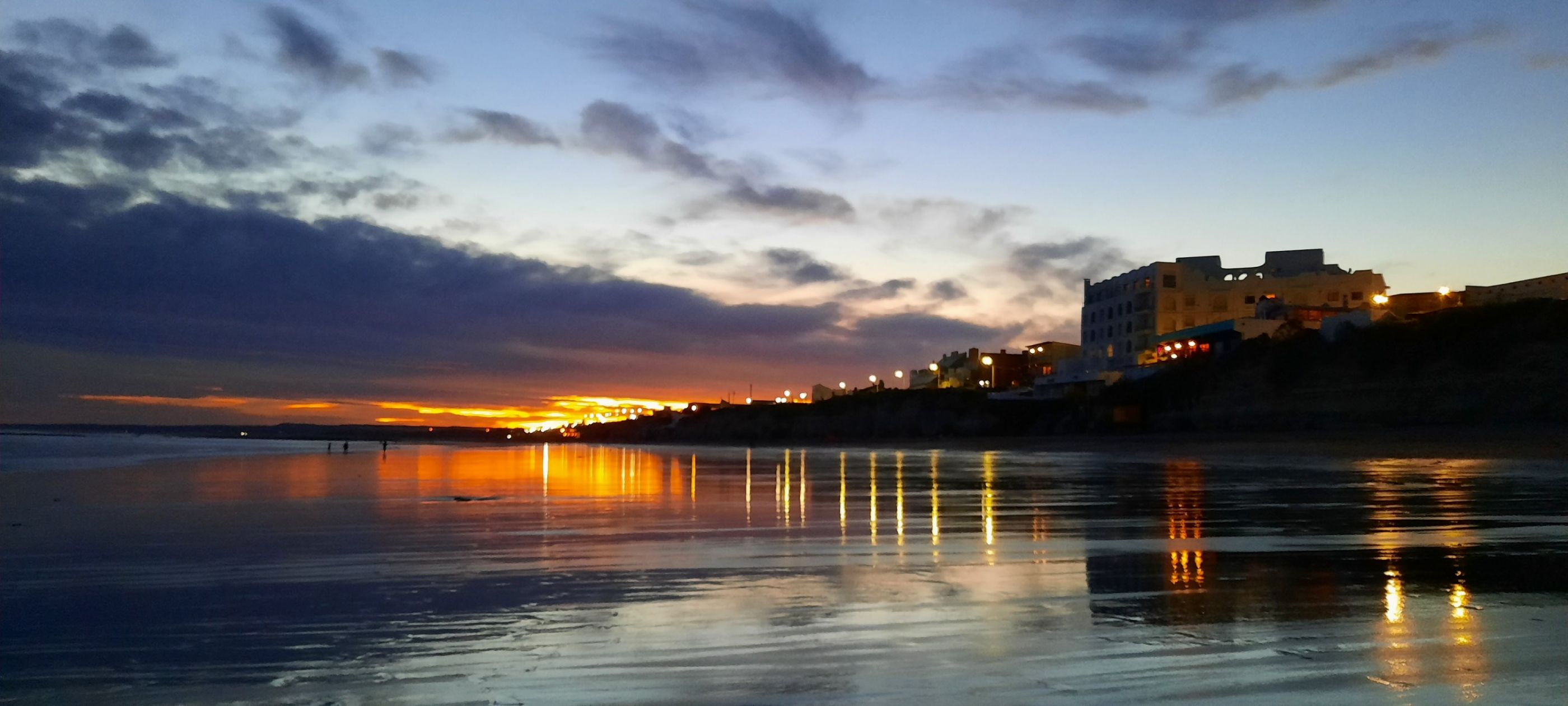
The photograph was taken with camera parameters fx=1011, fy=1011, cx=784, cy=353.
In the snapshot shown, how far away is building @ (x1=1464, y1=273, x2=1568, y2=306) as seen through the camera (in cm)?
6038

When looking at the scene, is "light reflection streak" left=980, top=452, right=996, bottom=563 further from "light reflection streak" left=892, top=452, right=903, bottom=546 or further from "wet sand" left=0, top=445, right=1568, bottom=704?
"light reflection streak" left=892, top=452, right=903, bottom=546

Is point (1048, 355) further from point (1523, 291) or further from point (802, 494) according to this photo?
point (802, 494)

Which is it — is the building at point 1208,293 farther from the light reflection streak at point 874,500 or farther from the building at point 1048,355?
→ the light reflection streak at point 874,500

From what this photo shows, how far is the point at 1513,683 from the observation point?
5.82 metres

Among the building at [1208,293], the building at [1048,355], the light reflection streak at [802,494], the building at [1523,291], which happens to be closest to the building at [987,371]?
the building at [1048,355]

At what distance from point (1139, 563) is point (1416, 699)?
211 inches

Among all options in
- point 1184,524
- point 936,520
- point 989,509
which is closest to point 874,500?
point 989,509

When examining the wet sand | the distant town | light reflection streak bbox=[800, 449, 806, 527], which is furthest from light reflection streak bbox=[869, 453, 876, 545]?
the distant town

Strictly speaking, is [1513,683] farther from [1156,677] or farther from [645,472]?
[645,472]

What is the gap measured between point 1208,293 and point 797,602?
8945 cm

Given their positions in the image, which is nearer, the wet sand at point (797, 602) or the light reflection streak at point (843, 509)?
the wet sand at point (797, 602)

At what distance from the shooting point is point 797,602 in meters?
8.76

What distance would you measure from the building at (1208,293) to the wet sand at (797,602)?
70.9 metres

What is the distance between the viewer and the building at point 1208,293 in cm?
8406
